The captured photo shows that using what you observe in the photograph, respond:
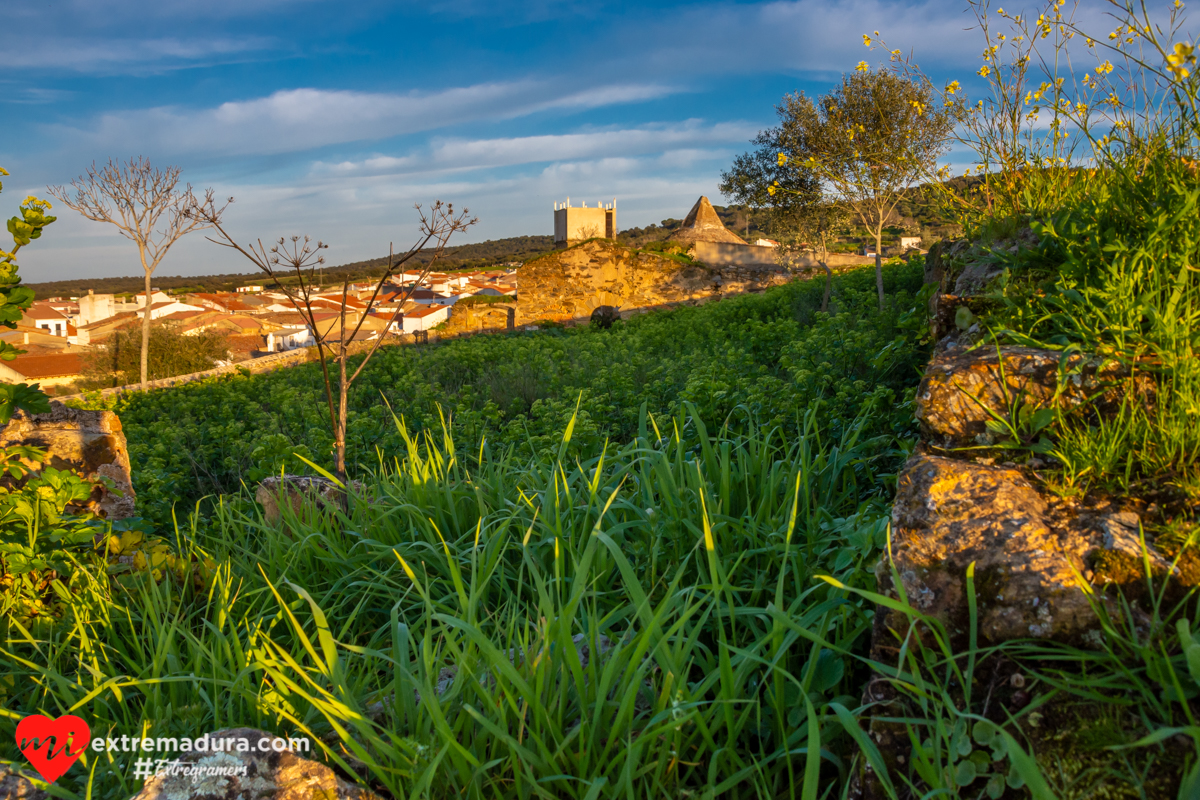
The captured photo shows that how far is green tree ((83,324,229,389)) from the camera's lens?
28984 millimetres

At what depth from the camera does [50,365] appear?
31.2 metres

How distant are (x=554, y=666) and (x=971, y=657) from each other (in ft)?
2.83

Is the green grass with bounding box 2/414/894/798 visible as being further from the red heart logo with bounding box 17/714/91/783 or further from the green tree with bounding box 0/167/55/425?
the green tree with bounding box 0/167/55/425

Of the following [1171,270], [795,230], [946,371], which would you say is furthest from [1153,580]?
[795,230]

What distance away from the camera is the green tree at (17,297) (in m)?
2.32

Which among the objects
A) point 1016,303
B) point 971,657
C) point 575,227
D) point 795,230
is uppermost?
point 575,227

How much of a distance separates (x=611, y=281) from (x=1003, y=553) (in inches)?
873

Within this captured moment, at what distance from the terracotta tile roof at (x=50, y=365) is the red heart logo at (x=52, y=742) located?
113 ft

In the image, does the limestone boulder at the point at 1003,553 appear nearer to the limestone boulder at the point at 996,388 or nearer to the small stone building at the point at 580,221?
the limestone boulder at the point at 996,388

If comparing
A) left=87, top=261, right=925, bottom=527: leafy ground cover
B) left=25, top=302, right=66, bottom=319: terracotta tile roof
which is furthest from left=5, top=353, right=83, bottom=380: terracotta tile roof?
left=87, top=261, right=925, bottom=527: leafy ground cover

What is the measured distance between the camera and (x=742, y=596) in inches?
76.7

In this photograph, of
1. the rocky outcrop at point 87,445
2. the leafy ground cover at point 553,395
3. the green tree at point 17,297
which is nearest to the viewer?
the green tree at point 17,297

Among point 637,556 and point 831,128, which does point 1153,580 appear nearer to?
point 637,556

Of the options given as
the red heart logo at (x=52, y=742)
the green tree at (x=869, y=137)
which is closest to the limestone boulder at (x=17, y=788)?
the red heart logo at (x=52, y=742)
